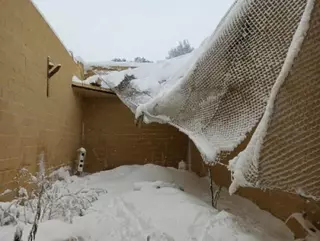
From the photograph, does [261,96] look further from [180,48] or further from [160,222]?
[180,48]

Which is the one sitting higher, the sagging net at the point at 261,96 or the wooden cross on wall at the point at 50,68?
the wooden cross on wall at the point at 50,68

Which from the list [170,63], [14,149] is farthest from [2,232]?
[170,63]

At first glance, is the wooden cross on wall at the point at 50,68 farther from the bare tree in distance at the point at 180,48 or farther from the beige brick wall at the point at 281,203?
the bare tree in distance at the point at 180,48

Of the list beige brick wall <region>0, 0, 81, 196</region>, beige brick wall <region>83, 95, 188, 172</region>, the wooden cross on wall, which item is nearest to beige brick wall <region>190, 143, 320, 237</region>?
beige brick wall <region>0, 0, 81, 196</region>

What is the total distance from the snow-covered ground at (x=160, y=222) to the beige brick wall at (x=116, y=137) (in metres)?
2.89

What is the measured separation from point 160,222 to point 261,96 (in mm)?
1362

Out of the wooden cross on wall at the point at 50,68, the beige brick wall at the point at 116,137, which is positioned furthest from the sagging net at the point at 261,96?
the beige brick wall at the point at 116,137

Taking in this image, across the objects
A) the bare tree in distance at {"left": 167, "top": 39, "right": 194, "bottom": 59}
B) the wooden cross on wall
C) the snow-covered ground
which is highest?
the bare tree in distance at {"left": 167, "top": 39, "right": 194, "bottom": 59}

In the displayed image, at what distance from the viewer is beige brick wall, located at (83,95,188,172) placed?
23.4ft

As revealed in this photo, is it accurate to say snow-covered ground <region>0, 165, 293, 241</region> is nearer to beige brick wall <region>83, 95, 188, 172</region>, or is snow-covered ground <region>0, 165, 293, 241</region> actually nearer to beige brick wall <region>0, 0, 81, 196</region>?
beige brick wall <region>0, 0, 81, 196</region>

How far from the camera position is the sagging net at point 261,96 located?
1.35m

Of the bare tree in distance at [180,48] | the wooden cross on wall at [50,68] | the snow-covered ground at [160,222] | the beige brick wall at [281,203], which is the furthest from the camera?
the bare tree in distance at [180,48]

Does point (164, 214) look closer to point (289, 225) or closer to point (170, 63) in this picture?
point (289, 225)

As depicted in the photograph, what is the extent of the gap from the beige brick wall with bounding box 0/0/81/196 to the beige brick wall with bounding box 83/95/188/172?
1.85m
